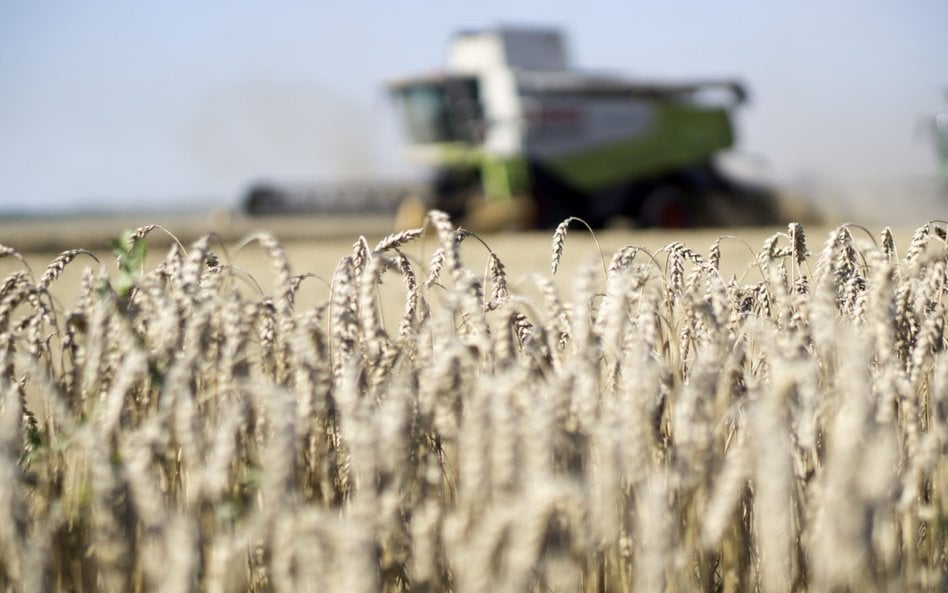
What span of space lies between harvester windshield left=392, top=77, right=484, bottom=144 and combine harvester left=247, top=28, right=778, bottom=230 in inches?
0.6

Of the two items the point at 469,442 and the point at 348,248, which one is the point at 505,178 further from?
the point at 469,442

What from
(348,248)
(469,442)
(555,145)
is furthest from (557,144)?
(469,442)

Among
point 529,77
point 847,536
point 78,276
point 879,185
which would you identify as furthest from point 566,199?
point 847,536

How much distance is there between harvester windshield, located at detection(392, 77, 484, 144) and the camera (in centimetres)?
1867

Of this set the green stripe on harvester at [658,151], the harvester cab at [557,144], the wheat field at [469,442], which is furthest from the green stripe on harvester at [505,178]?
the wheat field at [469,442]

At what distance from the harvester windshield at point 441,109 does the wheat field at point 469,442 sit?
643 inches

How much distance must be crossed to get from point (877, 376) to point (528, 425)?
860 mm

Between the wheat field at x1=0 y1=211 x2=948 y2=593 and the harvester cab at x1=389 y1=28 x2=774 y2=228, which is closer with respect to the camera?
the wheat field at x1=0 y1=211 x2=948 y2=593

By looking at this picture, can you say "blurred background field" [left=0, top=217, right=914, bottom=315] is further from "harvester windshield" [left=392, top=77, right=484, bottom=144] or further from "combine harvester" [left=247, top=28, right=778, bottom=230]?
"harvester windshield" [left=392, top=77, right=484, bottom=144]

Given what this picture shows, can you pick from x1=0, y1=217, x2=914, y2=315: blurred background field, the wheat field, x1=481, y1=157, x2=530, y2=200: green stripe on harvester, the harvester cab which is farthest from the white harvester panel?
the wheat field

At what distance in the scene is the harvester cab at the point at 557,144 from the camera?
1820 centimetres

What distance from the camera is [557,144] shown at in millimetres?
18594

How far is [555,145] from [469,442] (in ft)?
56.9

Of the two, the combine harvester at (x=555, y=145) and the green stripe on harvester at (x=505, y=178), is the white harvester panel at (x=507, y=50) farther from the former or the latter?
the green stripe on harvester at (x=505, y=178)
